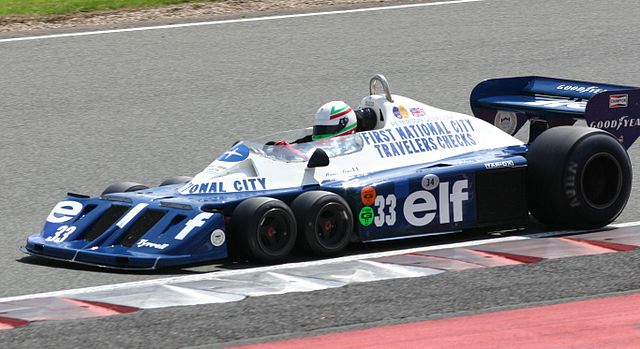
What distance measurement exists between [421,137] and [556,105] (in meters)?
1.35

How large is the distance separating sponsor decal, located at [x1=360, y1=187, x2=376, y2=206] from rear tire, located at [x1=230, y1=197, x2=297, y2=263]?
0.57 meters

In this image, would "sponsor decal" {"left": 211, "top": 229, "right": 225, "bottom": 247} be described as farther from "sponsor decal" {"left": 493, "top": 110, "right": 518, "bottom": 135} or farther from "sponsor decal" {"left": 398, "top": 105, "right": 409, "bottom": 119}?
"sponsor decal" {"left": 493, "top": 110, "right": 518, "bottom": 135}

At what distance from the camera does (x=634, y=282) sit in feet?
25.9

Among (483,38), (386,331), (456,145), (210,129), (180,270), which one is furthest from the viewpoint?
(483,38)

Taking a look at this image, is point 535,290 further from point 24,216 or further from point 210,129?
point 210,129

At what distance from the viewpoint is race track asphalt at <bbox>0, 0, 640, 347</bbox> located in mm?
8219

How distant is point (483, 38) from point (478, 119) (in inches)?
194

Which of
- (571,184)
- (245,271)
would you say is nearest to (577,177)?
(571,184)

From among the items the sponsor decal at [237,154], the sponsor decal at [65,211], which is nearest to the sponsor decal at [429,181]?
the sponsor decal at [237,154]

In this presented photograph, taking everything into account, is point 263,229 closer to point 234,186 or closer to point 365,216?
point 234,186

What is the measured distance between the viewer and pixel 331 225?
29.0 ft

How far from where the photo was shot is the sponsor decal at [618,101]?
10.1 metres

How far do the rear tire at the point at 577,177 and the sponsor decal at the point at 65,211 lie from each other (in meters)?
3.11

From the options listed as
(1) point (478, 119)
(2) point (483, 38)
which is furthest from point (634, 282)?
(2) point (483, 38)
